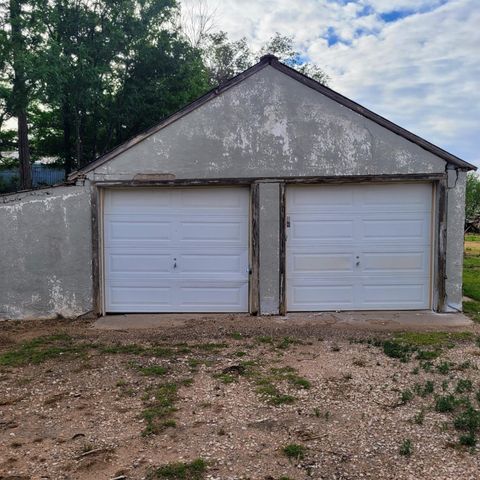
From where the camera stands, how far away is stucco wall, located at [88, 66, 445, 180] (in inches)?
299

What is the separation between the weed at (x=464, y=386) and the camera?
4.50m

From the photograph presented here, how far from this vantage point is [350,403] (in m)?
4.23

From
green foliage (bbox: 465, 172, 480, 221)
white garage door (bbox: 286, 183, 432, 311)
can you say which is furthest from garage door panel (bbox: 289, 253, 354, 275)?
green foliage (bbox: 465, 172, 480, 221)

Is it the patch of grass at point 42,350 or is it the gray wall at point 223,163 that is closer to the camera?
the patch of grass at point 42,350

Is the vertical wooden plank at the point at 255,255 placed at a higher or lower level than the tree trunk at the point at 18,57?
lower

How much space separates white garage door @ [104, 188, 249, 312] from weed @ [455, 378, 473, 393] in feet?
13.1

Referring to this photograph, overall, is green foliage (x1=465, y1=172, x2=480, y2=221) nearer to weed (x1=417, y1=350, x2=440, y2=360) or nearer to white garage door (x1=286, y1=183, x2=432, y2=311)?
white garage door (x1=286, y1=183, x2=432, y2=311)

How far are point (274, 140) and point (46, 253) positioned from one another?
14.3 feet

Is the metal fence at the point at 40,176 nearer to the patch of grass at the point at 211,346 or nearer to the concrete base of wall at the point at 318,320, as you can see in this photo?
the concrete base of wall at the point at 318,320

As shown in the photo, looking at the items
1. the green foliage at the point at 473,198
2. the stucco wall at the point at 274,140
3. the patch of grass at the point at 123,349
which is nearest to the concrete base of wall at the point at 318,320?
the patch of grass at the point at 123,349

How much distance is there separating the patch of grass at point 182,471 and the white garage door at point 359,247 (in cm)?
494

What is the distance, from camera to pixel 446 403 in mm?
4125

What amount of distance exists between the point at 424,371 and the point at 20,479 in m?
4.14

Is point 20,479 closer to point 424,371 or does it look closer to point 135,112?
point 424,371
